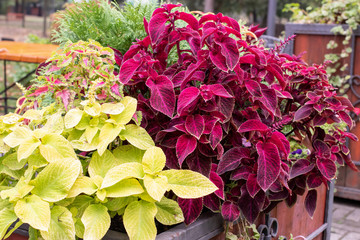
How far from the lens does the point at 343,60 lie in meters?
3.55

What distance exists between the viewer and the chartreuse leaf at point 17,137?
46.9 inches

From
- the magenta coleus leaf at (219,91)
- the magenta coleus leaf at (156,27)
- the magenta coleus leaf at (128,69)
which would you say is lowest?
the magenta coleus leaf at (219,91)

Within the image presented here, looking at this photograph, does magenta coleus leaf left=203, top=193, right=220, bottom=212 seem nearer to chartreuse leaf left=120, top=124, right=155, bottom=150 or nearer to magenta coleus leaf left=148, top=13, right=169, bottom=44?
chartreuse leaf left=120, top=124, right=155, bottom=150

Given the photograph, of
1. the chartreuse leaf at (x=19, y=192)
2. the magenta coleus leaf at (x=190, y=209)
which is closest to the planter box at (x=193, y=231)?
the magenta coleus leaf at (x=190, y=209)

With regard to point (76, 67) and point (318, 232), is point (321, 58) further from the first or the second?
point (76, 67)

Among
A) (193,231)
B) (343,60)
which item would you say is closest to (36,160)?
(193,231)

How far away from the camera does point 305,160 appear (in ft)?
5.31

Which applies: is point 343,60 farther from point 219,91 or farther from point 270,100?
point 219,91

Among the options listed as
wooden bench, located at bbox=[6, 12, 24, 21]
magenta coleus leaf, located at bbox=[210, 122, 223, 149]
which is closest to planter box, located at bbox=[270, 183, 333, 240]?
magenta coleus leaf, located at bbox=[210, 122, 223, 149]

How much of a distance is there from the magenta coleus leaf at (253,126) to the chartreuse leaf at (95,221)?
0.49 metres

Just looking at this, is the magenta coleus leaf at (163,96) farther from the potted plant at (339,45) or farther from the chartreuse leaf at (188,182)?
the potted plant at (339,45)

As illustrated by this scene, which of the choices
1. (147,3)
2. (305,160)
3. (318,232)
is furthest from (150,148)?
(318,232)

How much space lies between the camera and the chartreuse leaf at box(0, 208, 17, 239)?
108 centimetres

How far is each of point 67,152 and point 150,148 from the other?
0.22m
